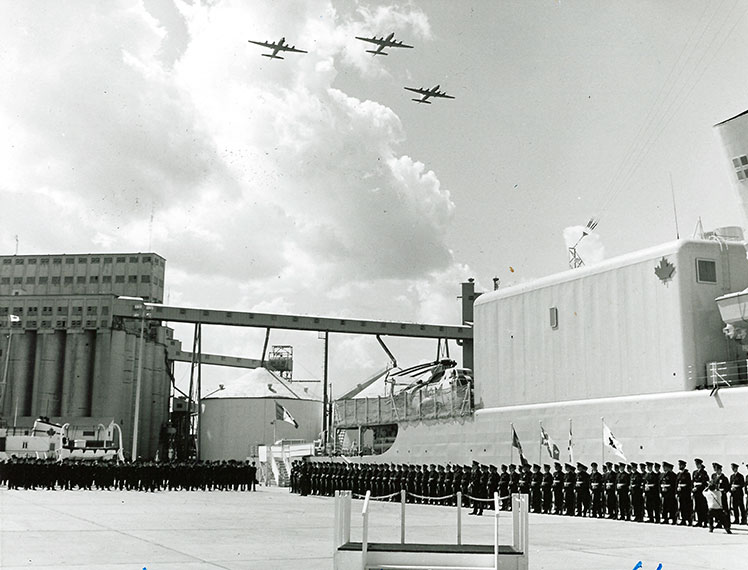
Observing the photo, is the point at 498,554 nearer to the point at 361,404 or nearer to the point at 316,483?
the point at 316,483

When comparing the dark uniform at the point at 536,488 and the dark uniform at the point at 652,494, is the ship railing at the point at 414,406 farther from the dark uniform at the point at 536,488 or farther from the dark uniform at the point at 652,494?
the dark uniform at the point at 652,494

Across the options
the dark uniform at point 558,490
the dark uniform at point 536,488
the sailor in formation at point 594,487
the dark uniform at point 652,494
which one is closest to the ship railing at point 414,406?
the sailor in formation at point 594,487

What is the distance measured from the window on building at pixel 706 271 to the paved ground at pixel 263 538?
7.30 meters

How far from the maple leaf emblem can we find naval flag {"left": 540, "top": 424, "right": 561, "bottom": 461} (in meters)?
6.05

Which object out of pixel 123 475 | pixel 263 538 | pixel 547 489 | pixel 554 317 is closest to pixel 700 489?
pixel 547 489

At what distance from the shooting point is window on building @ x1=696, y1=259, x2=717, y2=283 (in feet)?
71.1

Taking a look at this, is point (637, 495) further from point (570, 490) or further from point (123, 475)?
point (123, 475)

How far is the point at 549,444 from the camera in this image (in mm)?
24938

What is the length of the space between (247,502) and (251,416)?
32.6 meters

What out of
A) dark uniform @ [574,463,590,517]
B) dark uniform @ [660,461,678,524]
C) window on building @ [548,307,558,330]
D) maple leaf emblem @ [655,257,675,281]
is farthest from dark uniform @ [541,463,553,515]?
window on building @ [548,307,558,330]

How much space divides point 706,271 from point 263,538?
1414 centimetres

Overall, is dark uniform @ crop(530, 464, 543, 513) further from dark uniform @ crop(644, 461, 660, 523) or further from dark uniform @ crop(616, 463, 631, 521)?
dark uniform @ crop(644, 461, 660, 523)

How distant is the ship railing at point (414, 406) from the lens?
32.2 metres

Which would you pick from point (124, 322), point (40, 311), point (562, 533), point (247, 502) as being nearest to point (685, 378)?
point (562, 533)
